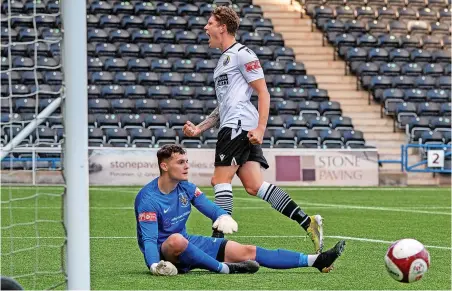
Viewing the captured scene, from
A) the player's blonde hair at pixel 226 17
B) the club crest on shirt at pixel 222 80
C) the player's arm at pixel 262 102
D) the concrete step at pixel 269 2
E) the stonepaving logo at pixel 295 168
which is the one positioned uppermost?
the concrete step at pixel 269 2

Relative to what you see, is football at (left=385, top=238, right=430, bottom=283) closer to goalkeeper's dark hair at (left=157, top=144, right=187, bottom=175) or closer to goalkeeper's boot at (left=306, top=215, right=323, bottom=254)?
goalkeeper's boot at (left=306, top=215, right=323, bottom=254)

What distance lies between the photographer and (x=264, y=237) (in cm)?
1010

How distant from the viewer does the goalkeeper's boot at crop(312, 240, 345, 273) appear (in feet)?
22.0

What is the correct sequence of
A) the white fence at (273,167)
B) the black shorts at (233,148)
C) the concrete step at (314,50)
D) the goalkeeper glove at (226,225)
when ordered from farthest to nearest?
1. the concrete step at (314,50)
2. the white fence at (273,167)
3. the black shorts at (233,148)
4. the goalkeeper glove at (226,225)

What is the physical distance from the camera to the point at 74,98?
4562 mm

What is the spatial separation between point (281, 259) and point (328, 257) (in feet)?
1.02

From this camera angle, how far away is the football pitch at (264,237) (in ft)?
20.9

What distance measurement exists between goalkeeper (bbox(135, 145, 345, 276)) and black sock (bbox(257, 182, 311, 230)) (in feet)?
2.76

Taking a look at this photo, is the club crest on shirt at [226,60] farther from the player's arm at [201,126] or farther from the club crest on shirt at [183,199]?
the club crest on shirt at [183,199]

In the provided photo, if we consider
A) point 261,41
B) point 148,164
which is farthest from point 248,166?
point 261,41

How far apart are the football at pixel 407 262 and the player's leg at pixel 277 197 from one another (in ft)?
4.85

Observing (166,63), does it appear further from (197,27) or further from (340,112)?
(340,112)

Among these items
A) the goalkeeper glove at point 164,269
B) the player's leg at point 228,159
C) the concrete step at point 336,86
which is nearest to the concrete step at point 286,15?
the concrete step at point 336,86

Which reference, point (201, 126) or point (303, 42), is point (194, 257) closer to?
point (201, 126)
